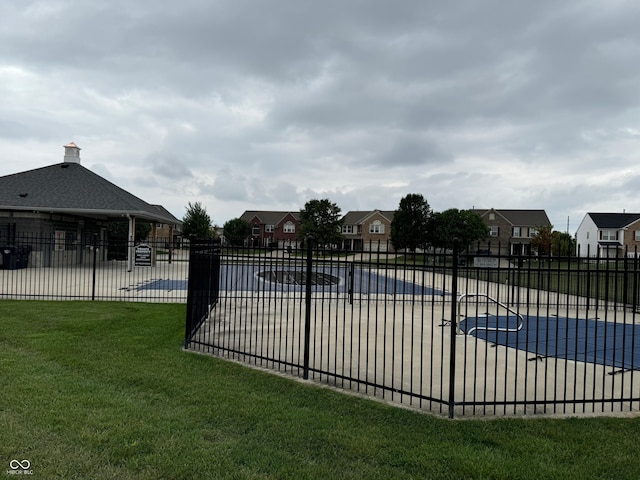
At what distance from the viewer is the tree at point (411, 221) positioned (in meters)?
50.4

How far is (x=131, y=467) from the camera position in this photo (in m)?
3.48

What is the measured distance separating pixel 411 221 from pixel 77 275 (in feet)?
120

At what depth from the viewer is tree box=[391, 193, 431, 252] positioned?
50.4 m

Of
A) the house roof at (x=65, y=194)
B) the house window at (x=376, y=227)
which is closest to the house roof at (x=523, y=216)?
the house window at (x=376, y=227)

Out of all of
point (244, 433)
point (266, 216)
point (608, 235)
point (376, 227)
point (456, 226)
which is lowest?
point (244, 433)

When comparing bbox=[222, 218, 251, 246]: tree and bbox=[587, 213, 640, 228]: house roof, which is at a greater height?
bbox=[587, 213, 640, 228]: house roof

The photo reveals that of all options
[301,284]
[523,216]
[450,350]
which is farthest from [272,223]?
[450,350]

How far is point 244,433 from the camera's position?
4164 mm

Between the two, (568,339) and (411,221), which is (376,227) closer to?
(411,221)

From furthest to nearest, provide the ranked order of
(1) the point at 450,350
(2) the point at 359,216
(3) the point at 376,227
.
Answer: (2) the point at 359,216 < (3) the point at 376,227 < (1) the point at 450,350

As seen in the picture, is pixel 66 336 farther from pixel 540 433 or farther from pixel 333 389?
pixel 540 433

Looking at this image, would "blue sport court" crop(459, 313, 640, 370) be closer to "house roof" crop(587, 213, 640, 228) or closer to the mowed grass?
the mowed grass

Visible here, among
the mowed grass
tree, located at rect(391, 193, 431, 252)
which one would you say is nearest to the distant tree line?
tree, located at rect(391, 193, 431, 252)

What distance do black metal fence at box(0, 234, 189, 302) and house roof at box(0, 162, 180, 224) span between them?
1.64m
